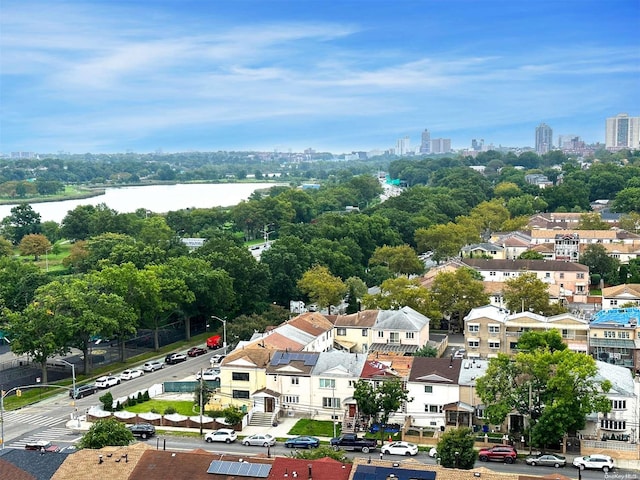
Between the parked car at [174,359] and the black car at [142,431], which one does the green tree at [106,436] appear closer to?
the black car at [142,431]

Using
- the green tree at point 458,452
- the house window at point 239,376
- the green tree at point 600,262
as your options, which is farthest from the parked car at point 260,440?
the green tree at point 600,262

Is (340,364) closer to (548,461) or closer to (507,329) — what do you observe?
(548,461)

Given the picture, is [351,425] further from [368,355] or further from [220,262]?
[220,262]

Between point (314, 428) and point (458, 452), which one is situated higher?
point (458, 452)

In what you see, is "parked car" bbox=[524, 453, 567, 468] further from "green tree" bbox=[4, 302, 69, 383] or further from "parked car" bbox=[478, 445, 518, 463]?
"green tree" bbox=[4, 302, 69, 383]

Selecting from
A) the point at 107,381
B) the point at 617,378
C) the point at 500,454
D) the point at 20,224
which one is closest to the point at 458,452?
the point at 500,454

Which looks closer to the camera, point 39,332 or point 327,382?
point 327,382

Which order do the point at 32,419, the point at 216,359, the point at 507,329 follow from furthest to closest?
the point at 216,359
the point at 507,329
the point at 32,419
